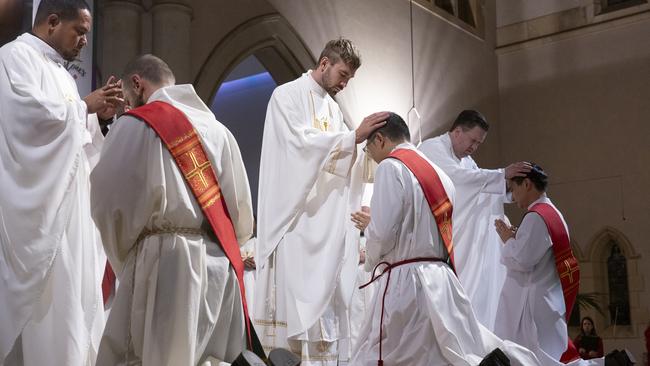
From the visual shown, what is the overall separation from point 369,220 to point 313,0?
5.65 m

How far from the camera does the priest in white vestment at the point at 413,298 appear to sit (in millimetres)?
5066

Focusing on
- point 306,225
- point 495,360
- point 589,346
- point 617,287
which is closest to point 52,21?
point 306,225

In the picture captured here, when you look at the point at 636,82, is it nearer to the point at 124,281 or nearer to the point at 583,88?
the point at 583,88

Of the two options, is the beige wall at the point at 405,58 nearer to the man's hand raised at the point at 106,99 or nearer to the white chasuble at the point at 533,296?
the white chasuble at the point at 533,296

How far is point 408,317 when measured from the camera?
16.9ft

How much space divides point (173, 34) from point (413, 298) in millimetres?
5902

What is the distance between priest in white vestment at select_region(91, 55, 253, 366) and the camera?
354cm

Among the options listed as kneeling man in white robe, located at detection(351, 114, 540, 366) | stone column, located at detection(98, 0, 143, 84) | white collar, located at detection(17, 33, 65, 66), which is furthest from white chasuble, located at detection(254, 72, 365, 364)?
stone column, located at detection(98, 0, 143, 84)

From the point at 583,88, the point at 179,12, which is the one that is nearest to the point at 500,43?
the point at 583,88

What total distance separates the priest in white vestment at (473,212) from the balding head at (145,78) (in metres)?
4.11

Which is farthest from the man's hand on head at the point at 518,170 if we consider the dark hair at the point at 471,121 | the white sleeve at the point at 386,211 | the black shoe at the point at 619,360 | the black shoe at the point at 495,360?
the black shoe at the point at 495,360

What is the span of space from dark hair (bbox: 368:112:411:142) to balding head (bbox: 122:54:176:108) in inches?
72.2

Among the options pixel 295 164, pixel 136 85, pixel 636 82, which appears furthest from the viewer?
pixel 636 82

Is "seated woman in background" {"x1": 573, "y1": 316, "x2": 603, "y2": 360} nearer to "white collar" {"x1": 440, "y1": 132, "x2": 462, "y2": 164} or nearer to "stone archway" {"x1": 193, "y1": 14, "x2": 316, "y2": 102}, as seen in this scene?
"white collar" {"x1": 440, "y1": 132, "x2": 462, "y2": 164}
